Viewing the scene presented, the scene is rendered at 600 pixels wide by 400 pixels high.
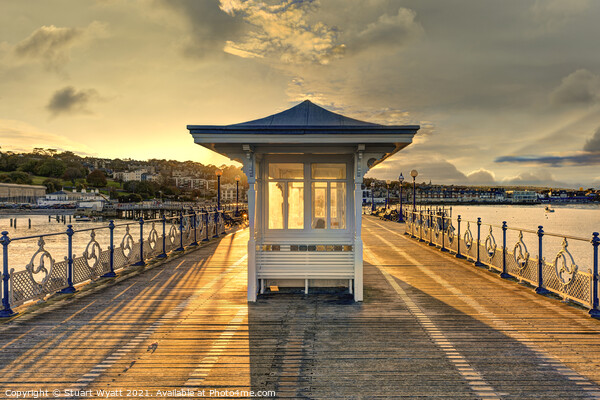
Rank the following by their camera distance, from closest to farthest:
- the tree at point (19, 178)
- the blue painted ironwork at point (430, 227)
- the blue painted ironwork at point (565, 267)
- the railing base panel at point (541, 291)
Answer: the blue painted ironwork at point (565, 267) < the railing base panel at point (541, 291) < the blue painted ironwork at point (430, 227) < the tree at point (19, 178)

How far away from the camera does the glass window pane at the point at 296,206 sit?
330 inches

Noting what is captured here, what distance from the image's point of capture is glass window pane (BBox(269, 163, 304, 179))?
27.7ft

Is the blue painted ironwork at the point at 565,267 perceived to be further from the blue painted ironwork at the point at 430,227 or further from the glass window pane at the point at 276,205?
the blue painted ironwork at the point at 430,227

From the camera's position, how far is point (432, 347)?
5.14 m

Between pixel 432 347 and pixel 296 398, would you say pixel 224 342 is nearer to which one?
pixel 296 398

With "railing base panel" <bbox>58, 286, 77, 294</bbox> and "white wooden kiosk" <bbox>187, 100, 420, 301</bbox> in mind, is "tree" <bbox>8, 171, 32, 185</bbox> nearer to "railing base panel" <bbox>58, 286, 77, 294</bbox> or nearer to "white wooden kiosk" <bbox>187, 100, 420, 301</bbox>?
"railing base panel" <bbox>58, 286, 77, 294</bbox>

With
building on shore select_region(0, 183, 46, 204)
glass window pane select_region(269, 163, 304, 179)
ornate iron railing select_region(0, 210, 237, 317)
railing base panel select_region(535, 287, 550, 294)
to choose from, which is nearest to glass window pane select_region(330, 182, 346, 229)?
glass window pane select_region(269, 163, 304, 179)

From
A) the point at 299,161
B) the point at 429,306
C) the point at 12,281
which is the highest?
the point at 299,161

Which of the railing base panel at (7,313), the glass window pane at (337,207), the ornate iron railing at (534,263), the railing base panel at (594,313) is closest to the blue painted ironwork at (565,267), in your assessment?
the ornate iron railing at (534,263)

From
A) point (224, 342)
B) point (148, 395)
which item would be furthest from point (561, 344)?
point (148, 395)

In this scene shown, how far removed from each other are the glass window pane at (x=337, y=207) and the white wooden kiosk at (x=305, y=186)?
2 centimetres

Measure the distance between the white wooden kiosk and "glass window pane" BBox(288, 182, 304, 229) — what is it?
25 mm

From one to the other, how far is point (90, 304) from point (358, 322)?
570cm

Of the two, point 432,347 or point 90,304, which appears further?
point 90,304
